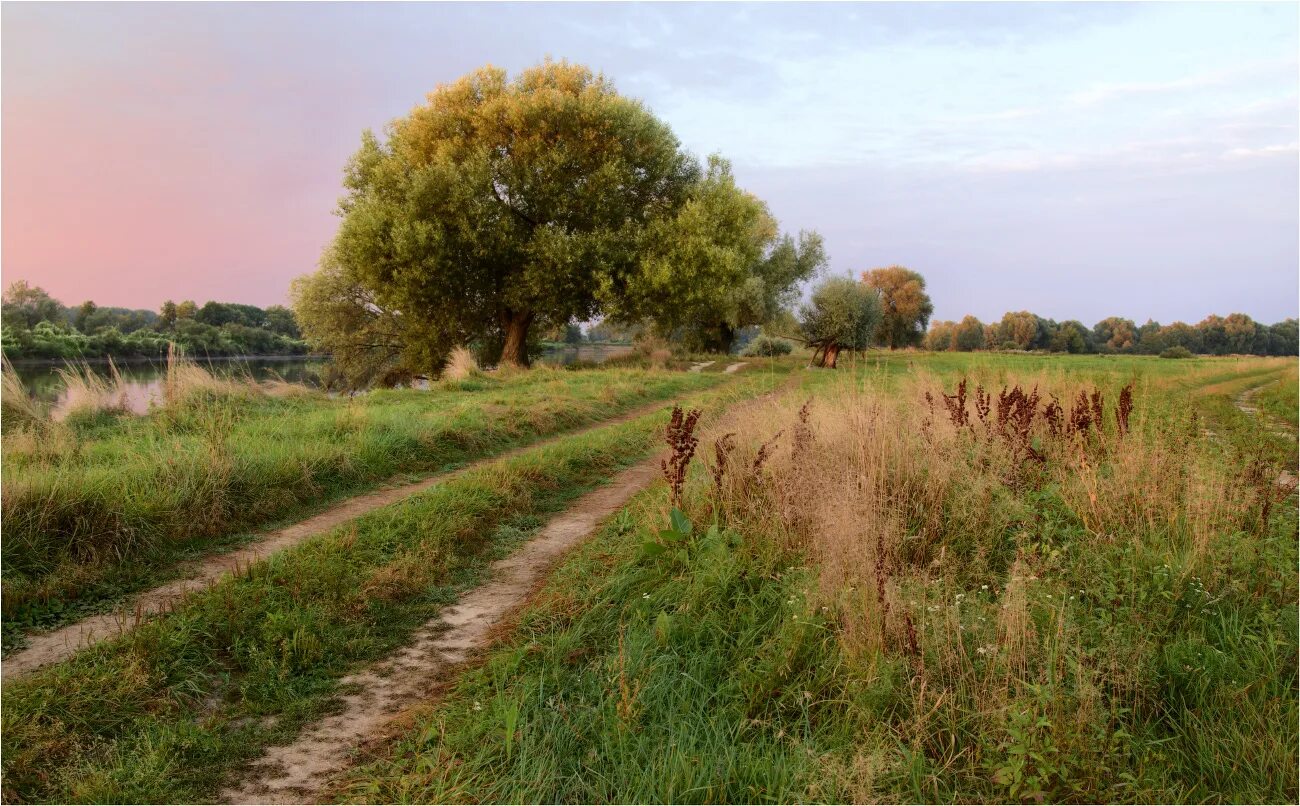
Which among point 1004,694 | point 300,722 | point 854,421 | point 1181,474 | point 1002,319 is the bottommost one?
point 300,722

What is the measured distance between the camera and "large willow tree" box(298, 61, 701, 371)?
72.3 feet

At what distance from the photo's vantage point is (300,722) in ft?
12.4

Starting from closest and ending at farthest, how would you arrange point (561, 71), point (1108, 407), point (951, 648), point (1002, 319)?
point (951, 648), point (1108, 407), point (561, 71), point (1002, 319)

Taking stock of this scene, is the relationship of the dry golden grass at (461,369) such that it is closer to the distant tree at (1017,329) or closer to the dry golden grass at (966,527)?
the dry golden grass at (966,527)

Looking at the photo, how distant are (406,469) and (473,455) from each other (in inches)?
48.5

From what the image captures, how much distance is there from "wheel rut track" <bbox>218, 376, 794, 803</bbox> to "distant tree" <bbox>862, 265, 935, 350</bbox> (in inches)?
2847

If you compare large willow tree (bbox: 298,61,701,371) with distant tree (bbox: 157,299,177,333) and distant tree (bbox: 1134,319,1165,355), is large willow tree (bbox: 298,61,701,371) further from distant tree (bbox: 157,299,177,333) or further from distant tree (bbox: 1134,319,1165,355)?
distant tree (bbox: 1134,319,1165,355)

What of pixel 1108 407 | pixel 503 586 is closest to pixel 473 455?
pixel 503 586

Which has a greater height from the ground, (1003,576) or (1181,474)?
(1181,474)

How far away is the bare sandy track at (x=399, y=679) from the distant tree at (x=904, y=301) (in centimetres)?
7221

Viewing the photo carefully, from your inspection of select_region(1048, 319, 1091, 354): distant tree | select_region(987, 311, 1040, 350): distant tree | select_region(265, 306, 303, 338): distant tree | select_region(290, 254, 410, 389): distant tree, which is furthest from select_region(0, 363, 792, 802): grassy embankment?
select_region(987, 311, 1040, 350): distant tree

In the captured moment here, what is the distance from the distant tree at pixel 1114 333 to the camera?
91.6 metres

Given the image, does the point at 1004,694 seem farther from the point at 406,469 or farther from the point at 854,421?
the point at 406,469

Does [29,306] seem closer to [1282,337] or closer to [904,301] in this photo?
[904,301]
